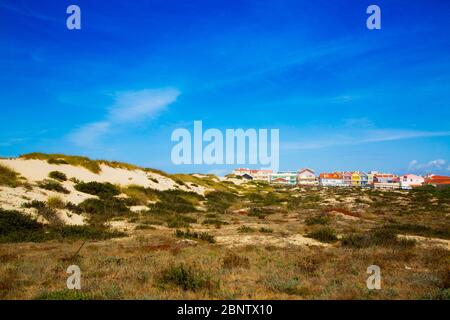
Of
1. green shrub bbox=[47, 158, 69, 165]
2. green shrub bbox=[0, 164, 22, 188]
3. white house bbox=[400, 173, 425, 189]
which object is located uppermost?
green shrub bbox=[47, 158, 69, 165]

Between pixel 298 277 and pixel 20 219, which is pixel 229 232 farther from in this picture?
pixel 20 219

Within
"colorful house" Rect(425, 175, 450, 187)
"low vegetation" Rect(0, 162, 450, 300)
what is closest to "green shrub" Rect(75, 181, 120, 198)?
"low vegetation" Rect(0, 162, 450, 300)

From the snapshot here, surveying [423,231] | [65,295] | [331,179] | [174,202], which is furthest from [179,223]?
[331,179]

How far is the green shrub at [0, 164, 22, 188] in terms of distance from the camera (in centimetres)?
2462

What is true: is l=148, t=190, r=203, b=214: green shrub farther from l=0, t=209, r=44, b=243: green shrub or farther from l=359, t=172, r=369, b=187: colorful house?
l=359, t=172, r=369, b=187: colorful house

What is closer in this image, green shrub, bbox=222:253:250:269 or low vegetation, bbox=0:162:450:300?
low vegetation, bbox=0:162:450:300

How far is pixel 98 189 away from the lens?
32469mm

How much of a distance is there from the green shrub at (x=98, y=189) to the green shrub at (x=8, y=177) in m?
5.19

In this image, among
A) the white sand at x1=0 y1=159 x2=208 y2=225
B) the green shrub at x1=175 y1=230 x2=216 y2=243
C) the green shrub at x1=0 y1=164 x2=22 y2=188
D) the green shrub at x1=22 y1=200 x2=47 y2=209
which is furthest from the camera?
the green shrub at x1=0 y1=164 x2=22 y2=188

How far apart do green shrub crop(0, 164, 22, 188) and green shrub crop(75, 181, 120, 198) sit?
519cm

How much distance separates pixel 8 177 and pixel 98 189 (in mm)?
7568
